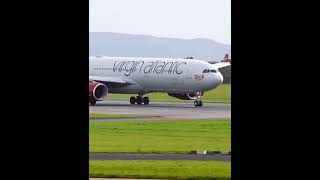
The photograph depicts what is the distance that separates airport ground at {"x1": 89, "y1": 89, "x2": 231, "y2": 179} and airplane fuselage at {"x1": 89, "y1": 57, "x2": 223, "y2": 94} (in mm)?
14001

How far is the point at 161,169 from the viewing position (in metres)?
14.4

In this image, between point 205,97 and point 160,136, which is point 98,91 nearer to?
point 160,136

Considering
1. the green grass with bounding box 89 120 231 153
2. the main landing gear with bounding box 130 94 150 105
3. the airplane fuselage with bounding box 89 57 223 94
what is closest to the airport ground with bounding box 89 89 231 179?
the green grass with bounding box 89 120 231 153

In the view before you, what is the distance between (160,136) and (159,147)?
162 inches

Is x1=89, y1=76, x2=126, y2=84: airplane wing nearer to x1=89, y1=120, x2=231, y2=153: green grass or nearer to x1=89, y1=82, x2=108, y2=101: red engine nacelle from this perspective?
x1=89, y1=82, x2=108, y2=101: red engine nacelle

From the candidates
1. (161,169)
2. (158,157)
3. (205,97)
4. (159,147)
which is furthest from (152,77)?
(161,169)

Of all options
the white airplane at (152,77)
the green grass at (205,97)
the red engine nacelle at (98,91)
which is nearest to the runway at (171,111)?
the red engine nacelle at (98,91)

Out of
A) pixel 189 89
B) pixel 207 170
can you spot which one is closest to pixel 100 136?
pixel 207 170

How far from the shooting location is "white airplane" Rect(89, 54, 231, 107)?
48031 millimetres

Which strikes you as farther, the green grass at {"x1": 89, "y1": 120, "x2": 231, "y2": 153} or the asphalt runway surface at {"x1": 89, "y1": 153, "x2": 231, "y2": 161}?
the green grass at {"x1": 89, "y1": 120, "x2": 231, "y2": 153}

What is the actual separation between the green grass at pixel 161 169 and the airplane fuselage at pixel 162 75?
32.2m
